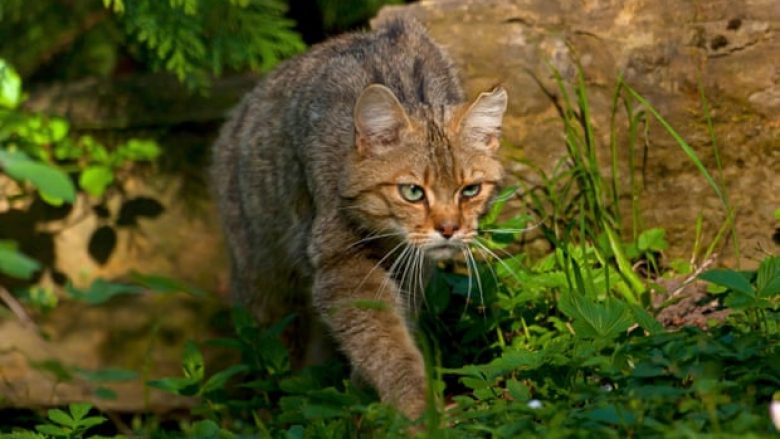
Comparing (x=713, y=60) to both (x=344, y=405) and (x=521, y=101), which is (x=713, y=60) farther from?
(x=344, y=405)

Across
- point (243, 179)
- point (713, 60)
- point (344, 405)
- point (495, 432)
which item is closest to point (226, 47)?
point (243, 179)

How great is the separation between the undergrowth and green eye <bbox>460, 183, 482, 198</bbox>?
21 cm

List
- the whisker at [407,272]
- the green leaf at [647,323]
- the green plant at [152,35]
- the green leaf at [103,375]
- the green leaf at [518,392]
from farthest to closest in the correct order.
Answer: the green plant at [152,35]
the whisker at [407,272]
the green leaf at [647,323]
the green leaf at [518,392]
the green leaf at [103,375]

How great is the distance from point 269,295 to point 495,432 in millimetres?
2578

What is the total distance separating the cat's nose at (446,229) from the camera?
405 centimetres

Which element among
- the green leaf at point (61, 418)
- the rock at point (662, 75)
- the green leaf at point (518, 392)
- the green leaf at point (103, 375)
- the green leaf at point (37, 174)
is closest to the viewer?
the green leaf at point (37, 174)

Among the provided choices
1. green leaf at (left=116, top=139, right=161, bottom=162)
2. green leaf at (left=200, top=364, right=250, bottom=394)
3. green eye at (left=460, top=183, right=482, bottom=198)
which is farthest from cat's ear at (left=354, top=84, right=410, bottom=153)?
green leaf at (left=116, top=139, right=161, bottom=162)

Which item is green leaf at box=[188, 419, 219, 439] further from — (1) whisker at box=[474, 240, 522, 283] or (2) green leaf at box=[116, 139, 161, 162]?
(2) green leaf at box=[116, 139, 161, 162]

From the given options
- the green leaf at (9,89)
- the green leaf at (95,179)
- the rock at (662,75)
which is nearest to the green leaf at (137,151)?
the green leaf at (95,179)

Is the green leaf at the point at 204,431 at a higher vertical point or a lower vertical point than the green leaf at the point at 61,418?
higher

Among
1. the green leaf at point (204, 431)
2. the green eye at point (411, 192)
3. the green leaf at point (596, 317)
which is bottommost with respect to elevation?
the green leaf at point (204, 431)

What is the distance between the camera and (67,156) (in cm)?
636

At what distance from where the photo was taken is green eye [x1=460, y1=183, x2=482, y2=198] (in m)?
4.20

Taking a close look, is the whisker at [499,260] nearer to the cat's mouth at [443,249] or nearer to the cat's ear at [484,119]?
the cat's mouth at [443,249]
